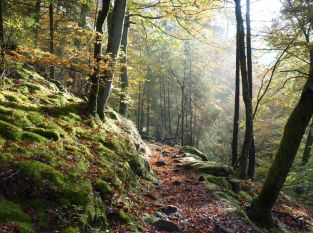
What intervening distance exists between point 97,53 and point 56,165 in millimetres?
4567

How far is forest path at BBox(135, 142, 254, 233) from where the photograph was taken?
859 centimetres

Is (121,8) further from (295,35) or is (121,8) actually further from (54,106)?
(295,35)

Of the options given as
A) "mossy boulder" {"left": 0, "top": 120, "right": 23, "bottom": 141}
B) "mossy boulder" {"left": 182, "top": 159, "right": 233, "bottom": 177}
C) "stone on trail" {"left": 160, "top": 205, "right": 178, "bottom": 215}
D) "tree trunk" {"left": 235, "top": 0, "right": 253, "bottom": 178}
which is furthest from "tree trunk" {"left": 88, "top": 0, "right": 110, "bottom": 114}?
"tree trunk" {"left": 235, "top": 0, "right": 253, "bottom": 178}

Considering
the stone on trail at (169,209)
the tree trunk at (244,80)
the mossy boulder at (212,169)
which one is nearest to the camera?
the stone on trail at (169,209)

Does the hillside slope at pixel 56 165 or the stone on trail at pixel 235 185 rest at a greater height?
the hillside slope at pixel 56 165

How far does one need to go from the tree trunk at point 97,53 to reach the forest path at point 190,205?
3.48m

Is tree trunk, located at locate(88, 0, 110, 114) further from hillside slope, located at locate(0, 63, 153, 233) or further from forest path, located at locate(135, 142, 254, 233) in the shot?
forest path, located at locate(135, 142, 254, 233)

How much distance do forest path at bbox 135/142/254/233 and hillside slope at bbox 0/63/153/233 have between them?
0.73 meters

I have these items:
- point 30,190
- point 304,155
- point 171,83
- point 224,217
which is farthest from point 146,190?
point 171,83

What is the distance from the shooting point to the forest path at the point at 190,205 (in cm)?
859

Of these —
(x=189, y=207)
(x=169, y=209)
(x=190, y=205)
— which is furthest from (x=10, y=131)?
(x=190, y=205)

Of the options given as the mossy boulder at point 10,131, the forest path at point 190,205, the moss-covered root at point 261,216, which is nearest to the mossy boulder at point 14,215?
the mossy boulder at point 10,131

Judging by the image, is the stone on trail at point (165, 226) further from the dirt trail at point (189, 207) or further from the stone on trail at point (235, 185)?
the stone on trail at point (235, 185)

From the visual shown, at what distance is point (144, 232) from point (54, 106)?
16.8 ft
